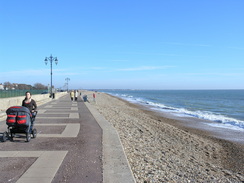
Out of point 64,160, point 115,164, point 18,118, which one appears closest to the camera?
point 115,164

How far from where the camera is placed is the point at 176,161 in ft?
19.8

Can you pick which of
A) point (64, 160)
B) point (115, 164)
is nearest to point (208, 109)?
point (115, 164)

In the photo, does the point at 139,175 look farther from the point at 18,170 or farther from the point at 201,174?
the point at 18,170

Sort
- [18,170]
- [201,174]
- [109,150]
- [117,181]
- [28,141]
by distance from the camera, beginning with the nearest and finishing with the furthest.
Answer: [117,181], [18,170], [201,174], [109,150], [28,141]

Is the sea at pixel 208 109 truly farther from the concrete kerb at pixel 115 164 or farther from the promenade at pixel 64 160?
the promenade at pixel 64 160

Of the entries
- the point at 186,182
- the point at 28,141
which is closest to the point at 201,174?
the point at 186,182

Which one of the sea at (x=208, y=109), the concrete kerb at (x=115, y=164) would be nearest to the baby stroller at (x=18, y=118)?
the concrete kerb at (x=115, y=164)

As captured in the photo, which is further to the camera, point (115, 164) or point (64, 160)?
point (64, 160)

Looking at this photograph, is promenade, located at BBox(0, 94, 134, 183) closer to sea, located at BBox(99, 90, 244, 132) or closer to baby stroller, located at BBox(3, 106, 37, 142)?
baby stroller, located at BBox(3, 106, 37, 142)

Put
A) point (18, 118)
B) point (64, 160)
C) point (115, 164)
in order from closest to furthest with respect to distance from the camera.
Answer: point (115, 164) < point (64, 160) < point (18, 118)

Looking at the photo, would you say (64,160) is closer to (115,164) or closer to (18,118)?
(115,164)

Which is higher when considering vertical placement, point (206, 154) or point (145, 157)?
point (145, 157)

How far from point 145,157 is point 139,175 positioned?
1.40 meters

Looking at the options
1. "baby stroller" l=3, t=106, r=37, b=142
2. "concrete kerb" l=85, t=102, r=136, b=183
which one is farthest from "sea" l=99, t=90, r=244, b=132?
"baby stroller" l=3, t=106, r=37, b=142
